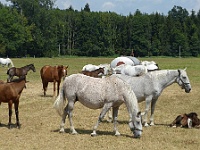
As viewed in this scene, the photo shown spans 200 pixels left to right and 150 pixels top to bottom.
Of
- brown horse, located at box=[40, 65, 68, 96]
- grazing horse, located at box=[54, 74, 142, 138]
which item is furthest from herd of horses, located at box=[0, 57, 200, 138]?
brown horse, located at box=[40, 65, 68, 96]

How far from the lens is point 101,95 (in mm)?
10172

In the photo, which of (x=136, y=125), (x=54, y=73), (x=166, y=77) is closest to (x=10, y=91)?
(x=136, y=125)

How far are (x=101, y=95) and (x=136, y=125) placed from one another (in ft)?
4.23

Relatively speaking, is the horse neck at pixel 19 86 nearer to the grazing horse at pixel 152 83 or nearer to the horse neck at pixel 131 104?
the horse neck at pixel 131 104

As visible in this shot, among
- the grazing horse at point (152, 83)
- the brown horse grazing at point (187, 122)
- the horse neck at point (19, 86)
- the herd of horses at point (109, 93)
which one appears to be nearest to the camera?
the herd of horses at point (109, 93)

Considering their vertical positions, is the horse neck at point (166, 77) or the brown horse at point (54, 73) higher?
the horse neck at point (166, 77)

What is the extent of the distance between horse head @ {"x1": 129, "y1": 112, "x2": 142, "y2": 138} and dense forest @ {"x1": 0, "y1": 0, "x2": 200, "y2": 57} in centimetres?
6928

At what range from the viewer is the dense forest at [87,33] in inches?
3145

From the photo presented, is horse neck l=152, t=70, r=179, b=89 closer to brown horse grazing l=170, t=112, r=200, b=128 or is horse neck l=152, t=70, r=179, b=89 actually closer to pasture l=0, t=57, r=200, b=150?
brown horse grazing l=170, t=112, r=200, b=128

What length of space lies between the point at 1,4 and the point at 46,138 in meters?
88.4

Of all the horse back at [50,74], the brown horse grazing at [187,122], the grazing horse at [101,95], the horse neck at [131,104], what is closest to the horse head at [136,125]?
the grazing horse at [101,95]

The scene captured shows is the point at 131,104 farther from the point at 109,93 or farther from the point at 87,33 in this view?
the point at 87,33

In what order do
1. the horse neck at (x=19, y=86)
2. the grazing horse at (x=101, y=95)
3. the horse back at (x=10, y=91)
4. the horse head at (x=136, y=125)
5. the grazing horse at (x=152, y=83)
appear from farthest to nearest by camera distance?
the grazing horse at (x=152, y=83), the horse neck at (x=19, y=86), the horse back at (x=10, y=91), the grazing horse at (x=101, y=95), the horse head at (x=136, y=125)

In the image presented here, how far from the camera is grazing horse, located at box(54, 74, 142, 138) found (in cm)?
988
